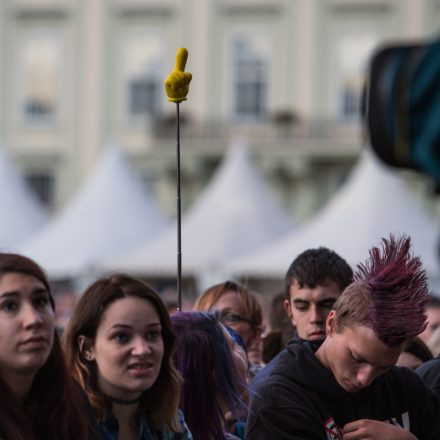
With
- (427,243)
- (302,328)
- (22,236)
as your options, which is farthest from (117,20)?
(302,328)

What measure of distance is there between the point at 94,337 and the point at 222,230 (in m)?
19.1

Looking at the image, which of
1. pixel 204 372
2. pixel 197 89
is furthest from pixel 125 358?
pixel 197 89

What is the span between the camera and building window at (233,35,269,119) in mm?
39438

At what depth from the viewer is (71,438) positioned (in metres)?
3.85

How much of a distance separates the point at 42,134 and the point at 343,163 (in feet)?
25.4

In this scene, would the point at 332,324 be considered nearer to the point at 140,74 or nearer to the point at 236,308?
the point at 236,308

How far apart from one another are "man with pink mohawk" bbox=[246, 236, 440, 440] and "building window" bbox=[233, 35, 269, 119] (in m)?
35.1

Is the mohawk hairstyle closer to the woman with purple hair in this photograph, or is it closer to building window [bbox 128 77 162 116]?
the woman with purple hair

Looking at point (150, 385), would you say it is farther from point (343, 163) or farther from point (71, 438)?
point (343, 163)

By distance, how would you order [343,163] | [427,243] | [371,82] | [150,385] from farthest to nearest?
[343,163]
[427,243]
[150,385]
[371,82]

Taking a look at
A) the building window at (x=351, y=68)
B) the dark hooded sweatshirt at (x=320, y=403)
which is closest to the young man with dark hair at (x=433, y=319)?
the dark hooded sweatshirt at (x=320, y=403)

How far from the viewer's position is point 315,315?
573 cm

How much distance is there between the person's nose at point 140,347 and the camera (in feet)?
13.5

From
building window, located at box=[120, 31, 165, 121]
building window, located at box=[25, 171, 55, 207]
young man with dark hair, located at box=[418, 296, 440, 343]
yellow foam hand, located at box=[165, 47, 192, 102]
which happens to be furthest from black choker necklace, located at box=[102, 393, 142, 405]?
building window, located at box=[25, 171, 55, 207]
